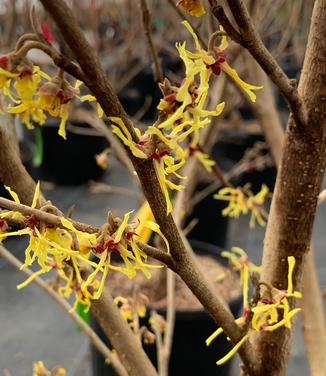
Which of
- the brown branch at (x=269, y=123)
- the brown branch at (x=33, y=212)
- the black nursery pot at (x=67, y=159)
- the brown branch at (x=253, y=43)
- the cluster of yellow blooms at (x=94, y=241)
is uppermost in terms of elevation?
the brown branch at (x=253, y=43)

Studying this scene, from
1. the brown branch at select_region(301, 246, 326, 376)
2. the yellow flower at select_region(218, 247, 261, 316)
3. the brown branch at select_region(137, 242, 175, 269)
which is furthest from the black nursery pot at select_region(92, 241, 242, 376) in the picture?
the brown branch at select_region(137, 242, 175, 269)

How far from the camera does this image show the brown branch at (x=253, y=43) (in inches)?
13.5

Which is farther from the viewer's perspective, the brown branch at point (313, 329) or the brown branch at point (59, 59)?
the brown branch at point (313, 329)

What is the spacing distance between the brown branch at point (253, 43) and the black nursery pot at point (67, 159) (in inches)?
96.7

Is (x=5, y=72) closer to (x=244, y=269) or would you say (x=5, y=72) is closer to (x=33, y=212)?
(x=33, y=212)

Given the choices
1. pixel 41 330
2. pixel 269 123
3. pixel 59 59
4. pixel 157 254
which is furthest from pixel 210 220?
pixel 59 59

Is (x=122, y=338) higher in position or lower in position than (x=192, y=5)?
lower

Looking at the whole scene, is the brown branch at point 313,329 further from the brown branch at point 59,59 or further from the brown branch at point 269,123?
the brown branch at point 59,59

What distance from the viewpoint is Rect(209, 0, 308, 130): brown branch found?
34 cm

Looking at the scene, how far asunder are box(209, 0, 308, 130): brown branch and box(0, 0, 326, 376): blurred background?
299mm

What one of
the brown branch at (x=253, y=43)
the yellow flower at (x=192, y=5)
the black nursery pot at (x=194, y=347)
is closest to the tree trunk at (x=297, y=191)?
the brown branch at (x=253, y=43)

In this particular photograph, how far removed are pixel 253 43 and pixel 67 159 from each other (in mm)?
2546

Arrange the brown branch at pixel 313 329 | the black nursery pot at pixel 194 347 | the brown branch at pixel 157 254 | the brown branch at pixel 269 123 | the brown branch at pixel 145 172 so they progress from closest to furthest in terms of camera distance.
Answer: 1. the brown branch at pixel 145 172
2. the brown branch at pixel 157 254
3. the brown branch at pixel 313 329
4. the brown branch at pixel 269 123
5. the black nursery pot at pixel 194 347

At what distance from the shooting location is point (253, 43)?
36 centimetres
